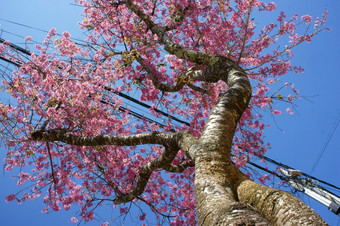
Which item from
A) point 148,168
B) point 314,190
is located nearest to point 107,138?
point 148,168

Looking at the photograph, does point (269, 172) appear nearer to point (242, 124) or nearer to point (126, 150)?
point (242, 124)

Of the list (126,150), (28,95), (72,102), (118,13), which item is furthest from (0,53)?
(126,150)

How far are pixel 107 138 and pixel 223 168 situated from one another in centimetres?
246

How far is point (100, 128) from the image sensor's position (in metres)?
5.50

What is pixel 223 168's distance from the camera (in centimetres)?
190

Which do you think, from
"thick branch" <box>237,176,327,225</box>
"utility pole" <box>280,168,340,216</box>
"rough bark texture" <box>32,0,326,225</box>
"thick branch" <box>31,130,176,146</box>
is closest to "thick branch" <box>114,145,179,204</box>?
"rough bark texture" <box>32,0,326,225</box>

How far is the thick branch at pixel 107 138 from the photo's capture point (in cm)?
342

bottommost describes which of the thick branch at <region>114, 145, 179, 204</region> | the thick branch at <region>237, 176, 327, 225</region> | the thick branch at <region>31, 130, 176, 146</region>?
the thick branch at <region>237, 176, 327, 225</region>

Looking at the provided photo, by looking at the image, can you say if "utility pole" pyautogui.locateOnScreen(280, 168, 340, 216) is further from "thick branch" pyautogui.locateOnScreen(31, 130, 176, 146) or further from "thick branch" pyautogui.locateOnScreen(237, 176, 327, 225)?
"thick branch" pyautogui.locateOnScreen(237, 176, 327, 225)

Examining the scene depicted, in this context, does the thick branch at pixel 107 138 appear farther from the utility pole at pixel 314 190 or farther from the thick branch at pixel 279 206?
the utility pole at pixel 314 190

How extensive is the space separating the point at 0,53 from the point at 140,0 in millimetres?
3799

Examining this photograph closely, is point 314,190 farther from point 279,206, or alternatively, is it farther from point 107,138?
point 279,206

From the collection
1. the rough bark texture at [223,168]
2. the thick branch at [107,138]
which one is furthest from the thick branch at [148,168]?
the thick branch at [107,138]

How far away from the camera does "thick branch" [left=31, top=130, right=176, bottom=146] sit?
11.2 ft
